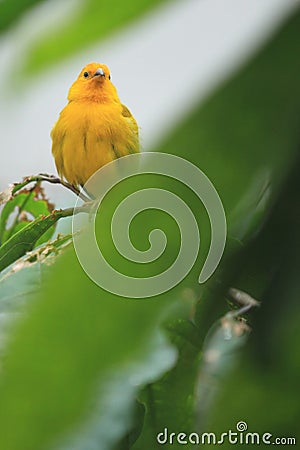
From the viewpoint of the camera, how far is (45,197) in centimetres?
82

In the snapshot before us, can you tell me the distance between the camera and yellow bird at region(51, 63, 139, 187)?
2.63 ft

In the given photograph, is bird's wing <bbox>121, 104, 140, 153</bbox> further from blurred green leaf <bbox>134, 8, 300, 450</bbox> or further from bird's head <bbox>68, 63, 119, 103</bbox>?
blurred green leaf <bbox>134, 8, 300, 450</bbox>

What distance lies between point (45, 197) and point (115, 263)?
719mm

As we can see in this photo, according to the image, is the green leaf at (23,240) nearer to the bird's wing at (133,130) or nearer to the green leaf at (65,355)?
the bird's wing at (133,130)

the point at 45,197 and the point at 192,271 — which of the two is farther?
the point at 45,197

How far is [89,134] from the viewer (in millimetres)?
837

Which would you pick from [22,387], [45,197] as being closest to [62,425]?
[22,387]

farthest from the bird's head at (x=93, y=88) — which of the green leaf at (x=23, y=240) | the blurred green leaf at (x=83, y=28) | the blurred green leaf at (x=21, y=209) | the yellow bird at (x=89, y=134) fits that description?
the blurred green leaf at (x=83, y=28)

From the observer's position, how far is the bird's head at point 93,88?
939 millimetres

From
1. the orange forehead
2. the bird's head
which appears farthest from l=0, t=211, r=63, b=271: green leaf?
the orange forehead

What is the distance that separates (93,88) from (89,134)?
175 millimetres

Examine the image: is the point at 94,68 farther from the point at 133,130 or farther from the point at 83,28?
the point at 83,28

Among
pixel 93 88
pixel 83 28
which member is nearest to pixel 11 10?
pixel 83 28

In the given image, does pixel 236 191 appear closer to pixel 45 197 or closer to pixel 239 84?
pixel 239 84
